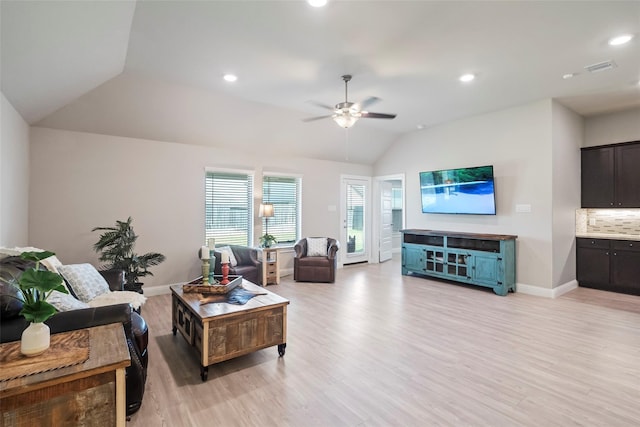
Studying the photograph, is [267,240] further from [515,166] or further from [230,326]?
[515,166]

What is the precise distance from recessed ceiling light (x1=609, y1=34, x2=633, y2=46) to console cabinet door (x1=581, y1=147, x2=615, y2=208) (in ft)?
9.27

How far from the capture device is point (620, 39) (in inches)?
121

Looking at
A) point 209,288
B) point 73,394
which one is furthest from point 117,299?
point 73,394

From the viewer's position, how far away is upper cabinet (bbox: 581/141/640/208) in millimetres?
4996

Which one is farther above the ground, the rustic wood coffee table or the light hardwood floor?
the rustic wood coffee table

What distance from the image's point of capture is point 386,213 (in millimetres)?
8164

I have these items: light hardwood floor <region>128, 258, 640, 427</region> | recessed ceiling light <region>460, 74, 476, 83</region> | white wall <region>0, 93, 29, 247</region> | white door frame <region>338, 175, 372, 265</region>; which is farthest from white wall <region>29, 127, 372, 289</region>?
recessed ceiling light <region>460, 74, 476, 83</region>

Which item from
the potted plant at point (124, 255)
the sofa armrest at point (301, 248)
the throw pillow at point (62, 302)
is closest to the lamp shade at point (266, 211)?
the sofa armrest at point (301, 248)

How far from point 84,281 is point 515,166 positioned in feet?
20.2

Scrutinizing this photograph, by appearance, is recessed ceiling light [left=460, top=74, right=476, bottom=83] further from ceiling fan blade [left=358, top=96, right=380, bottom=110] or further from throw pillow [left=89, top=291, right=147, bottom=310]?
throw pillow [left=89, top=291, right=147, bottom=310]

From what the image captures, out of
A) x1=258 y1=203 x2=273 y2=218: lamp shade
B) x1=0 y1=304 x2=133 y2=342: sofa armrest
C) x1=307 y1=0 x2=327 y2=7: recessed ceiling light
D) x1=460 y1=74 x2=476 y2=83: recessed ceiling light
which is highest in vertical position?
x1=460 y1=74 x2=476 y2=83: recessed ceiling light

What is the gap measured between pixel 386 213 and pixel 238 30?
6.08 meters

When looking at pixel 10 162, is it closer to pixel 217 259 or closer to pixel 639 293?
pixel 217 259

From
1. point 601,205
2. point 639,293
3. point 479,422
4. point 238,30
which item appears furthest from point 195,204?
point 639,293
